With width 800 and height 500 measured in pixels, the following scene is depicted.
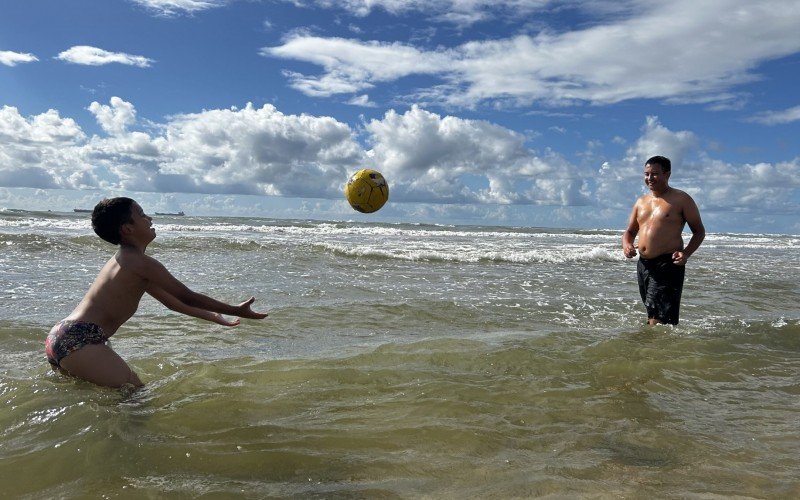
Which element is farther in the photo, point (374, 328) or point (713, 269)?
point (713, 269)

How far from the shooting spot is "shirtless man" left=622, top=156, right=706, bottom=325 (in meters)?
5.86

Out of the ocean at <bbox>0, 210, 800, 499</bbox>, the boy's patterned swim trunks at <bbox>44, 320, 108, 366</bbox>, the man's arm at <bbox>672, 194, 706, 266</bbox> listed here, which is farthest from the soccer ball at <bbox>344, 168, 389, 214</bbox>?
the boy's patterned swim trunks at <bbox>44, 320, 108, 366</bbox>

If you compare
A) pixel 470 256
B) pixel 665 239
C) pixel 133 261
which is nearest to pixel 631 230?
pixel 665 239

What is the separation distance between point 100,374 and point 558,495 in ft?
9.17

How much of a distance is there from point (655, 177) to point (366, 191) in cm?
334

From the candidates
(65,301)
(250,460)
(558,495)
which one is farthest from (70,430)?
(65,301)

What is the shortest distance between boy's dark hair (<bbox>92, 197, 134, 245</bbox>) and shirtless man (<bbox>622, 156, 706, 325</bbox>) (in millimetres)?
4972

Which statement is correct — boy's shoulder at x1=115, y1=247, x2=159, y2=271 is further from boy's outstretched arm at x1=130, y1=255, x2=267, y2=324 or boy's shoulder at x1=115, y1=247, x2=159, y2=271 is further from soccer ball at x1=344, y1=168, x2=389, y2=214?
soccer ball at x1=344, y1=168, x2=389, y2=214

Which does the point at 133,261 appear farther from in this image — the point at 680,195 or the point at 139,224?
the point at 680,195

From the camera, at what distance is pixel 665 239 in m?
5.88

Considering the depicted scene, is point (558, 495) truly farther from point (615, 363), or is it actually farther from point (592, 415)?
point (615, 363)

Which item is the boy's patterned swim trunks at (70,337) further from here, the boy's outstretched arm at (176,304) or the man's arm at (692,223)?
the man's arm at (692,223)

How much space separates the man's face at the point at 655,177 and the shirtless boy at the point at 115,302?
442cm

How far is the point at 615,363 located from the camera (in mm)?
4605
